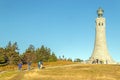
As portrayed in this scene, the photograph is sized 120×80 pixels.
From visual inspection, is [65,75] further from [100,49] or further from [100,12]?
[100,12]

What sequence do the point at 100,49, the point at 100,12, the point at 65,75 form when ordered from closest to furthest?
the point at 65,75 → the point at 100,49 → the point at 100,12

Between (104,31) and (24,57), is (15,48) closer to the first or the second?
(24,57)

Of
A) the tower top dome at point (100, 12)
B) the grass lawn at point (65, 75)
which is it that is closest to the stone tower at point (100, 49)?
the tower top dome at point (100, 12)

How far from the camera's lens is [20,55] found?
418 feet

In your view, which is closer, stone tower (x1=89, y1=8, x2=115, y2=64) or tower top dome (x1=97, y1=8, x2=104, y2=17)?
stone tower (x1=89, y1=8, x2=115, y2=64)

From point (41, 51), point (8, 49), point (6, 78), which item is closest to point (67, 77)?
point (6, 78)

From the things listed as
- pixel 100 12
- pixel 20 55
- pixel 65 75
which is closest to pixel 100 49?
pixel 100 12

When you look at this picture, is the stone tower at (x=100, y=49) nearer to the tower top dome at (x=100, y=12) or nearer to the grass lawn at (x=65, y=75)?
the tower top dome at (x=100, y=12)

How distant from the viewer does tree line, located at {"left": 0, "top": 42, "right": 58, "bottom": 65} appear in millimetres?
118375

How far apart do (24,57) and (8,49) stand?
27.5 ft

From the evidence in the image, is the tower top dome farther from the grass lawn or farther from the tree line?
the grass lawn

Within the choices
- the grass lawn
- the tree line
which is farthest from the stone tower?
the grass lawn

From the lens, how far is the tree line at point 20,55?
388ft

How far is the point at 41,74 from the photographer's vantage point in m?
63.1
